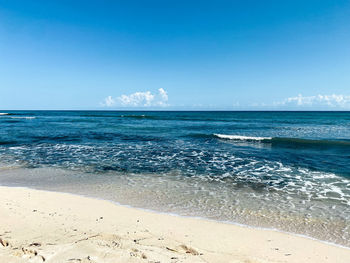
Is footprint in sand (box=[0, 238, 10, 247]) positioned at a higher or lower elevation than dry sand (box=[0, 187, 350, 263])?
higher

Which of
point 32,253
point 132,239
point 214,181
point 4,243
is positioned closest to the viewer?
point 32,253

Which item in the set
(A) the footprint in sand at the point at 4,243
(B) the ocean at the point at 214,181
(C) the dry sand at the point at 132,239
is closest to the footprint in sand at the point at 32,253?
(C) the dry sand at the point at 132,239

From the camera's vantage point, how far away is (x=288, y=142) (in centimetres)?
1980

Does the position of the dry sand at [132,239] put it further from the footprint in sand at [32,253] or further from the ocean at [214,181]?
the ocean at [214,181]

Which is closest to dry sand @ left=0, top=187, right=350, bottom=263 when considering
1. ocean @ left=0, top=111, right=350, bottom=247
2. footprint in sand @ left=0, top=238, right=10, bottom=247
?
footprint in sand @ left=0, top=238, right=10, bottom=247

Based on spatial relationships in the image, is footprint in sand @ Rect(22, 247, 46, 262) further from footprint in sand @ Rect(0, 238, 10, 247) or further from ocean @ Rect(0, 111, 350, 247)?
ocean @ Rect(0, 111, 350, 247)

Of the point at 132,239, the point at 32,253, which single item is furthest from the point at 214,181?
the point at 32,253

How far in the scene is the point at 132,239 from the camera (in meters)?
4.43

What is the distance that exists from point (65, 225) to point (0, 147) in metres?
15.7

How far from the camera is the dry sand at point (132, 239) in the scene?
376 centimetres

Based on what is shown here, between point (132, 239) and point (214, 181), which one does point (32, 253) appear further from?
point (214, 181)

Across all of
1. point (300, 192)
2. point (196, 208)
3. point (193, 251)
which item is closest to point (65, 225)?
point (193, 251)

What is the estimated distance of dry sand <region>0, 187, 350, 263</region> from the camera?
376 cm

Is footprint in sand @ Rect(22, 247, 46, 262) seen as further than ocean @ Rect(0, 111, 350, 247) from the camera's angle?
No
